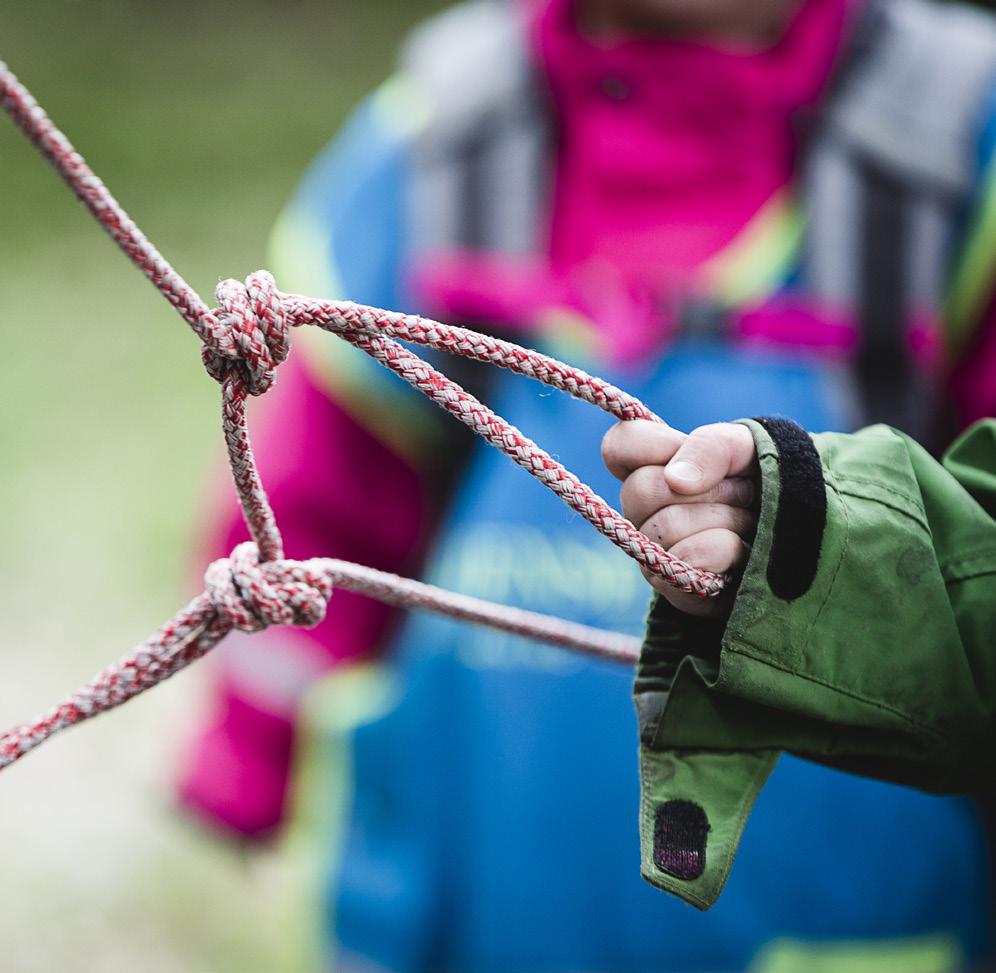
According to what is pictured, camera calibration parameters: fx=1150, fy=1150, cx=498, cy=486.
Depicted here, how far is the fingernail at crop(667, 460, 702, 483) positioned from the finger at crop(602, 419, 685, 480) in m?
0.01

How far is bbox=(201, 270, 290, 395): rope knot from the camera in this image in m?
0.34

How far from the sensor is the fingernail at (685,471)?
0.34m

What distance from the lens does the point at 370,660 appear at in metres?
0.94

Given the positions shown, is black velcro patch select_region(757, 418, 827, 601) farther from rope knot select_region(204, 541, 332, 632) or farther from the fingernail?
rope knot select_region(204, 541, 332, 632)

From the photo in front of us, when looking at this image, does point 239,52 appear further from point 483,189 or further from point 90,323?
point 483,189

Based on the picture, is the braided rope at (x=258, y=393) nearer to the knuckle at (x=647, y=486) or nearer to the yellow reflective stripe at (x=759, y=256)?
the knuckle at (x=647, y=486)

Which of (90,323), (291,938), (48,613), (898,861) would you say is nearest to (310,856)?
(291,938)

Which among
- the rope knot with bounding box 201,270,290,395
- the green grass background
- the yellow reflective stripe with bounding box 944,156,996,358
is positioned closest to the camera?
the rope knot with bounding box 201,270,290,395

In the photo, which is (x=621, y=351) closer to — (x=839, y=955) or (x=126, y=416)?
(x=839, y=955)

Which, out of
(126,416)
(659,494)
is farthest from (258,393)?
(126,416)

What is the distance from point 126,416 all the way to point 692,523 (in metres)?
2.13

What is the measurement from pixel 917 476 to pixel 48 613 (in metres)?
1.54

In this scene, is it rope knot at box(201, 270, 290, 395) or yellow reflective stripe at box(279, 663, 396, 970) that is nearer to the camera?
rope knot at box(201, 270, 290, 395)

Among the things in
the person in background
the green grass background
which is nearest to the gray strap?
the person in background
